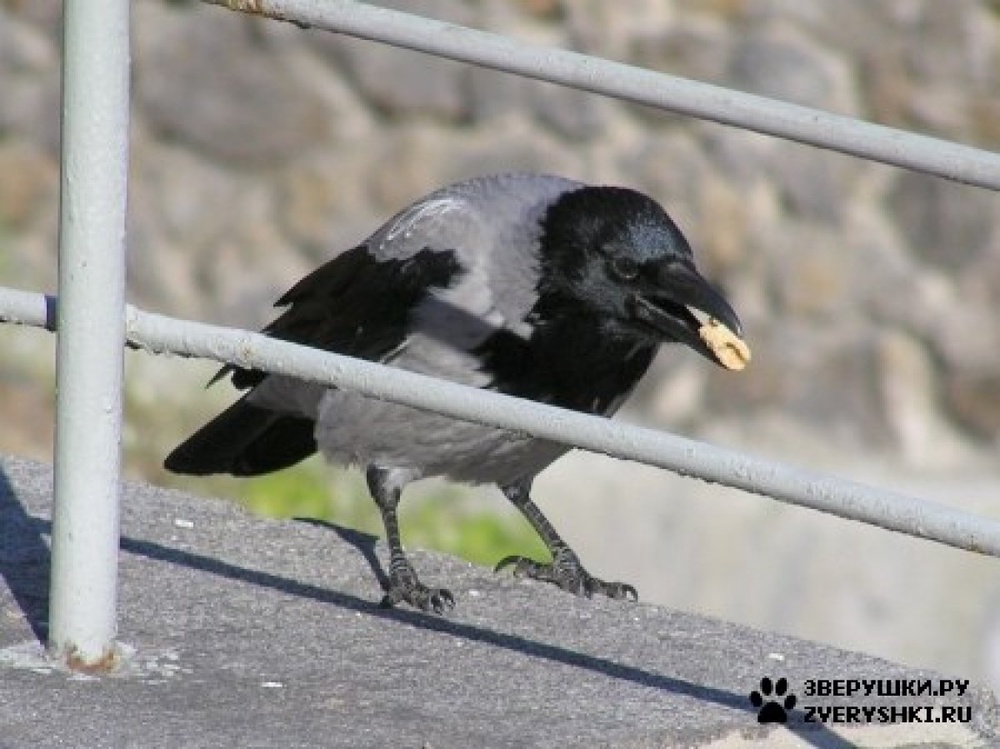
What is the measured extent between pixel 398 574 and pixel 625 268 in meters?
0.85

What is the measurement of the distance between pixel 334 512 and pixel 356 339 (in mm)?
1684

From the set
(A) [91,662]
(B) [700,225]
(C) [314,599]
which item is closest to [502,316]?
(C) [314,599]

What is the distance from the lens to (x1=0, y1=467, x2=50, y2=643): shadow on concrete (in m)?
3.32

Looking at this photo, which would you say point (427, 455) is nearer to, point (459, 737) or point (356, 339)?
point (356, 339)

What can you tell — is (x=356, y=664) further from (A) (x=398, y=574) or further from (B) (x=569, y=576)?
(B) (x=569, y=576)

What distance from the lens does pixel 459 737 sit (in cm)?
297

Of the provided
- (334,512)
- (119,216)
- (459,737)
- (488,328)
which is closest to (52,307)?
(119,216)

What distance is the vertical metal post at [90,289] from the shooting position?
2.88 m

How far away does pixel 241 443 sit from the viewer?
515cm

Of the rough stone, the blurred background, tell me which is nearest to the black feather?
the blurred background

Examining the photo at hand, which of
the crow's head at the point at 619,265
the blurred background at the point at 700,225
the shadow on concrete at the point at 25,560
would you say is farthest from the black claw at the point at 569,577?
the blurred background at the point at 700,225

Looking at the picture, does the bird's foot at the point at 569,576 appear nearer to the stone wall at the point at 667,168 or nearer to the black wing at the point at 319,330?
the black wing at the point at 319,330

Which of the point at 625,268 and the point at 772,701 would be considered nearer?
the point at 772,701

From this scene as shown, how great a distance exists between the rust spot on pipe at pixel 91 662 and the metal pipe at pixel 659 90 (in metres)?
0.82
